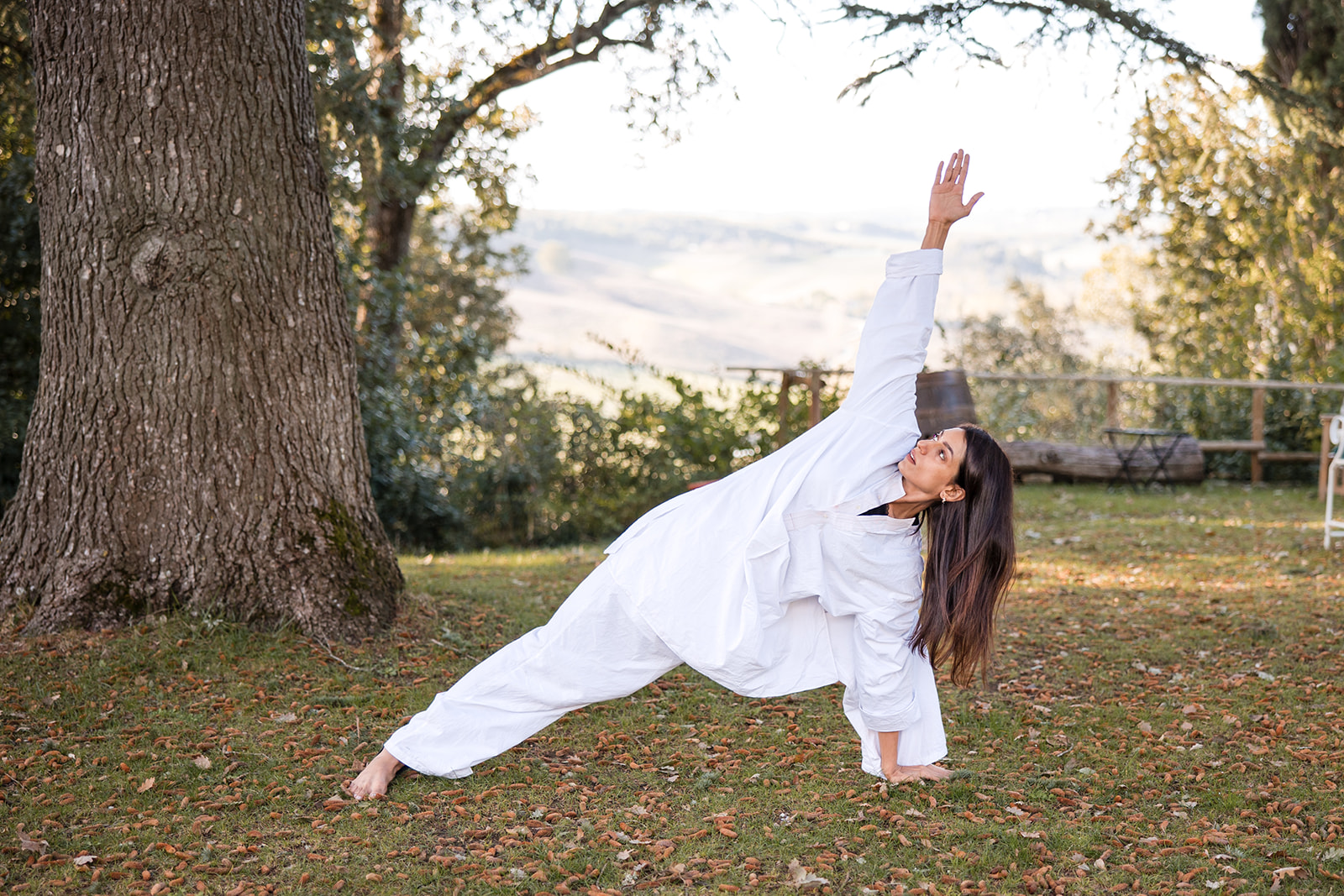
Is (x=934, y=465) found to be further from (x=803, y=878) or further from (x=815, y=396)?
(x=815, y=396)

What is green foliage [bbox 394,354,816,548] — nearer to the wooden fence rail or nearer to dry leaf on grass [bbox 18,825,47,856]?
the wooden fence rail

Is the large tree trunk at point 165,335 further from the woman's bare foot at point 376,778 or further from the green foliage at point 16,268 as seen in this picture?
the green foliage at point 16,268

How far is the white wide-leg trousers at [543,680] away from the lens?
2.92m

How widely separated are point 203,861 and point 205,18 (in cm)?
309

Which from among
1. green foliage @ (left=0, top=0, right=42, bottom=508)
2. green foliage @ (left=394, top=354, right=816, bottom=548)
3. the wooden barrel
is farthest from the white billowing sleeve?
green foliage @ (left=0, top=0, right=42, bottom=508)

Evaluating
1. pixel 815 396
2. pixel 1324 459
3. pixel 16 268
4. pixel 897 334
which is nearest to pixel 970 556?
pixel 897 334

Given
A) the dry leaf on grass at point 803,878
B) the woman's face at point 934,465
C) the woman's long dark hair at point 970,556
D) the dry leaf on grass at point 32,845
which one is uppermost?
the woman's face at point 934,465

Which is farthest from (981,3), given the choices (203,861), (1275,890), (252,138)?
(203,861)

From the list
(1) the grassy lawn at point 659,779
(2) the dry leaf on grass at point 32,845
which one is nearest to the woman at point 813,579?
(1) the grassy lawn at point 659,779

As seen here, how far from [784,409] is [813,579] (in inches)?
262

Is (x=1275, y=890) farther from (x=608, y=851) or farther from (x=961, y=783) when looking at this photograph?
(x=608, y=851)

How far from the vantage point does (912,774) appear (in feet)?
10.4

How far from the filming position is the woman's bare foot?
300 cm

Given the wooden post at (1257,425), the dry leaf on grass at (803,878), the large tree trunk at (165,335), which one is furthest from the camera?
the wooden post at (1257,425)
